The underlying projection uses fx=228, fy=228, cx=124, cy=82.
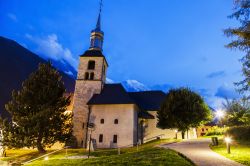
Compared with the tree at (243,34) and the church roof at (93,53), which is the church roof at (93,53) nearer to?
the church roof at (93,53)

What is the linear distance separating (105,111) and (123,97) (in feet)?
12.8

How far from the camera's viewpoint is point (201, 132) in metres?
72.2

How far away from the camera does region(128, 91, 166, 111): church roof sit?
4653 centimetres

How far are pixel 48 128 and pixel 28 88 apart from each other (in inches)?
263

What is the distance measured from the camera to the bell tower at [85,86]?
39688mm

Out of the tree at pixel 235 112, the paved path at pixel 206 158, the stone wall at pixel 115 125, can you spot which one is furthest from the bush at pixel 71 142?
the tree at pixel 235 112

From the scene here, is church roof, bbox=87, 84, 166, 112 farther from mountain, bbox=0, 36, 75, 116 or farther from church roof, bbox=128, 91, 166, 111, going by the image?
mountain, bbox=0, 36, 75, 116

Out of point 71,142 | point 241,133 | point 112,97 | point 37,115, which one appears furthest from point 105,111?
→ point 241,133

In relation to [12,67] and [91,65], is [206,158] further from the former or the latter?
[12,67]

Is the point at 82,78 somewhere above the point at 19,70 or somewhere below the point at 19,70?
below

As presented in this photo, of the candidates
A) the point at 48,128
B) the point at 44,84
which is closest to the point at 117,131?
the point at 48,128

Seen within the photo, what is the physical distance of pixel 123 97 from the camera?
1549 inches

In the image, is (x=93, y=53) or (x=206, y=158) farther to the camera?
(x=93, y=53)

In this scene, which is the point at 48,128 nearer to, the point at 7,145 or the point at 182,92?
the point at 7,145
